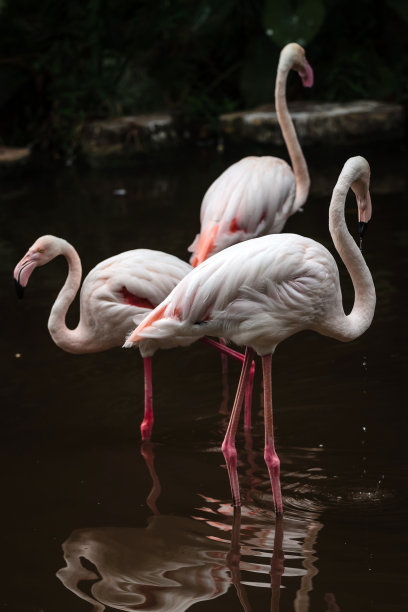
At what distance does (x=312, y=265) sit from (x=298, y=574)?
101cm

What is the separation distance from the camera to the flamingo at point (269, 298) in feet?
10.4

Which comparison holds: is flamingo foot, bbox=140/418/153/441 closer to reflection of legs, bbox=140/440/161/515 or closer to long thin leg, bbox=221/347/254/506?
reflection of legs, bbox=140/440/161/515

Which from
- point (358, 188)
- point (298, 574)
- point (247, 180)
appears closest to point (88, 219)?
point (247, 180)

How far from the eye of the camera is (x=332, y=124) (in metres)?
9.70

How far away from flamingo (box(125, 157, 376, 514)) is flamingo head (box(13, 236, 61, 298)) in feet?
3.58

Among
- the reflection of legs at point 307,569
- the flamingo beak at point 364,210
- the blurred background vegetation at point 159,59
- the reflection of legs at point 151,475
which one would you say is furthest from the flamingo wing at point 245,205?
the blurred background vegetation at point 159,59

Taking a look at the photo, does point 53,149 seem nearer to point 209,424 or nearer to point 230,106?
point 230,106

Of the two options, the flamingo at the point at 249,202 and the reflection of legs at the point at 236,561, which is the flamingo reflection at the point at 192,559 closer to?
the reflection of legs at the point at 236,561

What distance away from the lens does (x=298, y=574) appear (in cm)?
280

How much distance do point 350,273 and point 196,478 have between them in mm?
971

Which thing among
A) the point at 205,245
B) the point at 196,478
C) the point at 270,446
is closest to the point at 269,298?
the point at 270,446

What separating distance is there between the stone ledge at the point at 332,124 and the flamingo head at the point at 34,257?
231 inches

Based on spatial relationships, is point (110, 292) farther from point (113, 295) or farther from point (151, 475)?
point (151, 475)

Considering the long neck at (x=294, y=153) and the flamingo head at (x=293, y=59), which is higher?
the flamingo head at (x=293, y=59)
